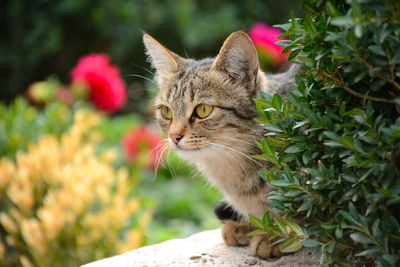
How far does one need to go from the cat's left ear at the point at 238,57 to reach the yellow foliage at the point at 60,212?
4.03 ft

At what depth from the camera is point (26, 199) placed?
2900 mm

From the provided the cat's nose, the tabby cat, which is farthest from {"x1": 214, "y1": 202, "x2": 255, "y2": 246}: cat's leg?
the cat's nose

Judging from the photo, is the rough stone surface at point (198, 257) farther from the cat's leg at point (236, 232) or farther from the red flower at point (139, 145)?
the red flower at point (139, 145)

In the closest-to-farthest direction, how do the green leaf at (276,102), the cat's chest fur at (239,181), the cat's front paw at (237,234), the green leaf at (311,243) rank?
the green leaf at (311,243) → the green leaf at (276,102) → the cat's chest fur at (239,181) → the cat's front paw at (237,234)

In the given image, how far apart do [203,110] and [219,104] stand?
0.09 metres

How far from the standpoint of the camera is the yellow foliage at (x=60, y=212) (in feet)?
9.42

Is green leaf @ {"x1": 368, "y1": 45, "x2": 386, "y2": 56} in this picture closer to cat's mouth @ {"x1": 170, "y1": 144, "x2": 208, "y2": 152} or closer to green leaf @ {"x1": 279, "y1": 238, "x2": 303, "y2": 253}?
green leaf @ {"x1": 279, "y1": 238, "x2": 303, "y2": 253}

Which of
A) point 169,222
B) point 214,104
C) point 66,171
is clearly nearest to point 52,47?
point 169,222

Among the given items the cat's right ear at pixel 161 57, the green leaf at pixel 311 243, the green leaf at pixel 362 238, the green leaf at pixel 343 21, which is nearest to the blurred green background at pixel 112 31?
the cat's right ear at pixel 161 57

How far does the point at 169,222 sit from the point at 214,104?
2475 millimetres

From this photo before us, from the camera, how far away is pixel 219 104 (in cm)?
225

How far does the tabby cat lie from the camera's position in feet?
7.13

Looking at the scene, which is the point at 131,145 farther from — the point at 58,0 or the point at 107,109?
the point at 58,0

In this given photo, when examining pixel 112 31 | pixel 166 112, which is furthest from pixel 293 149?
pixel 112 31
